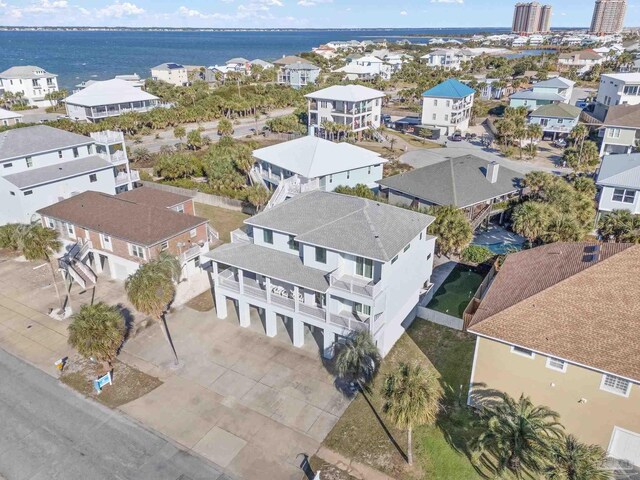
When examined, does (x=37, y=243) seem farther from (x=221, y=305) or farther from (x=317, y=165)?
(x=317, y=165)

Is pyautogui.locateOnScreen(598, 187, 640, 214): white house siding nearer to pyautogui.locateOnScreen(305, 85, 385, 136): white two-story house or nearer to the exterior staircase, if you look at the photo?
pyautogui.locateOnScreen(305, 85, 385, 136): white two-story house

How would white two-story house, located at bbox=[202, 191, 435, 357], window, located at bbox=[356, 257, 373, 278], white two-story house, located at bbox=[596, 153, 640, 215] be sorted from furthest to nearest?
1. white two-story house, located at bbox=[596, 153, 640, 215]
2. window, located at bbox=[356, 257, 373, 278]
3. white two-story house, located at bbox=[202, 191, 435, 357]

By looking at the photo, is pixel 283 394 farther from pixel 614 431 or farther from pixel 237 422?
pixel 614 431

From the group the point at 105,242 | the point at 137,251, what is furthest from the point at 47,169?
the point at 137,251

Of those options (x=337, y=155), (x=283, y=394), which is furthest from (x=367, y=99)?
(x=283, y=394)

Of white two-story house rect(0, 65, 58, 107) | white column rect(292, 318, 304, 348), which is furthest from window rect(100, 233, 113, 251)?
white two-story house rect(0, 65, 58, 107)

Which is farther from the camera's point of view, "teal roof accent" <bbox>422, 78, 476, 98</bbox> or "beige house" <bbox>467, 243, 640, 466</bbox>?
"teal roof accent" <bbox>422, 78, 476, 98</bbox>
